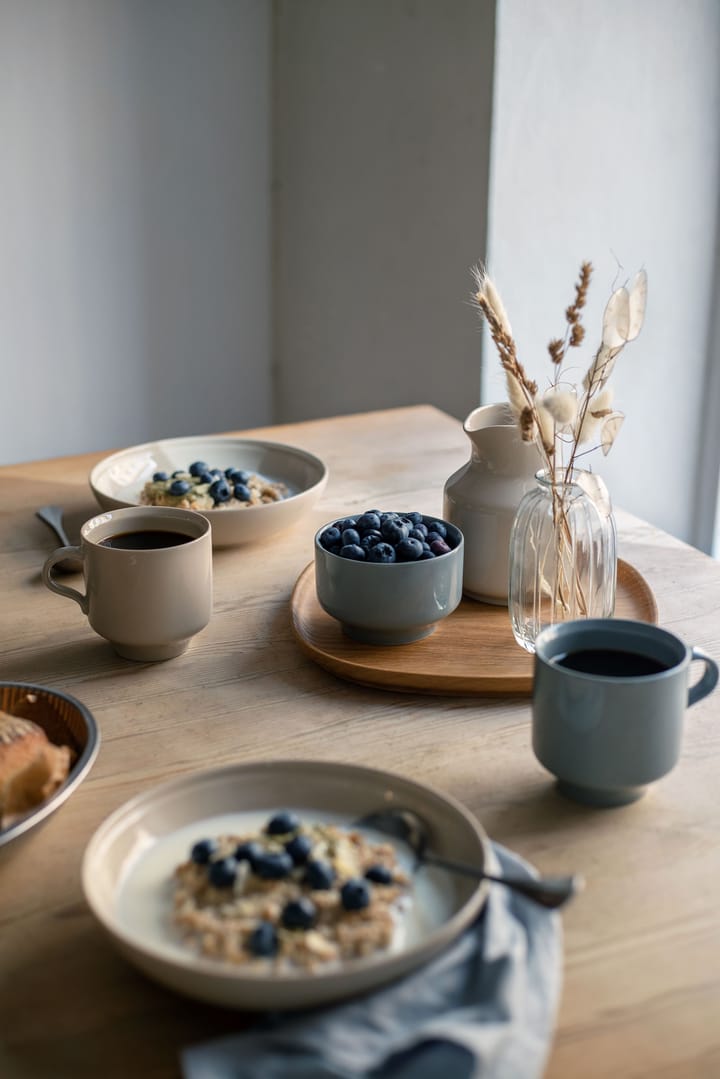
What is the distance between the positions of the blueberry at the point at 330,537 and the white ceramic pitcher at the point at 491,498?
6.3 inches

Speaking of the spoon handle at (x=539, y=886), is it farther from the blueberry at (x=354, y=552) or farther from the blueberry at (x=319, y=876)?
the blueberry at (x=354, y=552)

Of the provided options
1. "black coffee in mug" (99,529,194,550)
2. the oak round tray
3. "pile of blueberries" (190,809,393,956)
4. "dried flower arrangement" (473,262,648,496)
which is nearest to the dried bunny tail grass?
"dried flower arrangement" (473,262,648,496)

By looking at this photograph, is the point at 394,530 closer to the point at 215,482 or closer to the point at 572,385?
the point at 572,385

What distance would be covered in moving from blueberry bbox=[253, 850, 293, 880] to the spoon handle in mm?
103

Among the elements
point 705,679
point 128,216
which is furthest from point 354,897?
point 128,216

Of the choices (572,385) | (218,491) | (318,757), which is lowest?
(318,757)

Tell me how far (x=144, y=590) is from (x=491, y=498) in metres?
0.39

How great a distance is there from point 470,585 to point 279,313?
231 cm

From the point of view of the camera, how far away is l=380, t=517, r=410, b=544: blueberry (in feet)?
3.52

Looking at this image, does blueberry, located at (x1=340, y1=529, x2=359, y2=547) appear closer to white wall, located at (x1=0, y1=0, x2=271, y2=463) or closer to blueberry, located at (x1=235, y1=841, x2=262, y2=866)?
blueberry, located at (x1=235, y1=841, x2=262, y2=866)

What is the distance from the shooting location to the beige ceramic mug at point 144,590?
1032 millimetres

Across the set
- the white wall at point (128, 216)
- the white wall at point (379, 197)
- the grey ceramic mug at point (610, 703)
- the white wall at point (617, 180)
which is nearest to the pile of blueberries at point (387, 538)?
the grey ceramic mug at point (610, 703)

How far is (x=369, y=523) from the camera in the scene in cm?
110

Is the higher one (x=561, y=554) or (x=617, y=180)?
(x=617, y=180)
